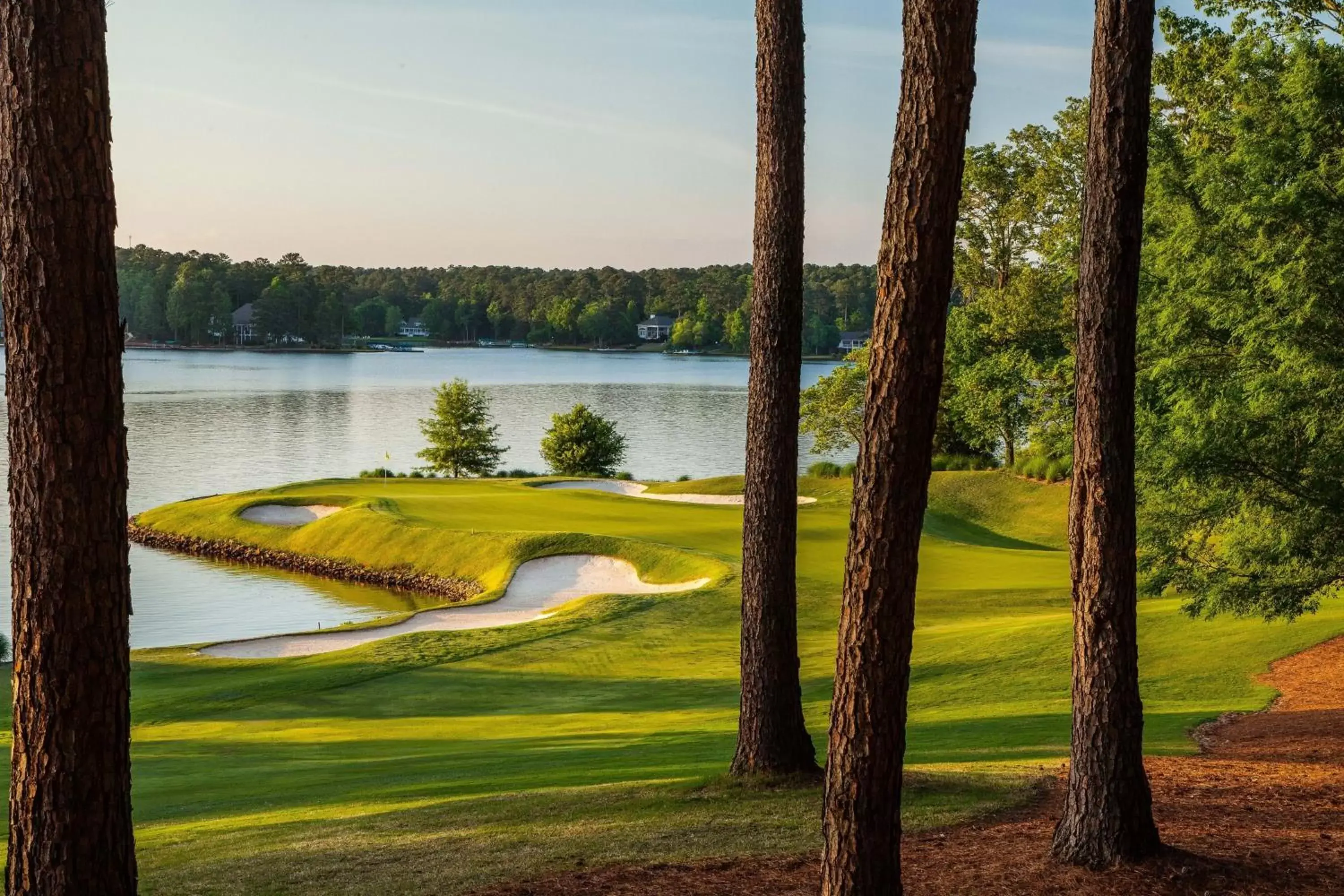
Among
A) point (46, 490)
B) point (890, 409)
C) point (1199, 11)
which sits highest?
point (1199, 11)

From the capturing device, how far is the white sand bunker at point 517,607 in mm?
22953

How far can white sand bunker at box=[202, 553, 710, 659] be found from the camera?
2295cm

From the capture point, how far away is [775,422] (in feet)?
31.3

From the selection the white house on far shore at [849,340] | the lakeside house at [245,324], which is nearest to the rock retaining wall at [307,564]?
the white house on far shore at [849,340]

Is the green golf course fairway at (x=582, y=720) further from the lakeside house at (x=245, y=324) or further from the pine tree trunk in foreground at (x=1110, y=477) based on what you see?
the lakeside house at (x=245, y=324)

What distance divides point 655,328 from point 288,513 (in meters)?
154

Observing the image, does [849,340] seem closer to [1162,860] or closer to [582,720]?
[582,720]

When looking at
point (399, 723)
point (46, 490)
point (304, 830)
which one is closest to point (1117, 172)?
point (46, 490)

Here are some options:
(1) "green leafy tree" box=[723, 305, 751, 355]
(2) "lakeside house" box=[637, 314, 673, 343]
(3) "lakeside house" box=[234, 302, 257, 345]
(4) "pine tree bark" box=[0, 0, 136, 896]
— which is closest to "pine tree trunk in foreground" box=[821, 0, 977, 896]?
(4) "pine tree bark" box=[0, 0, 136, 896]

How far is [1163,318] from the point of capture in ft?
48.7

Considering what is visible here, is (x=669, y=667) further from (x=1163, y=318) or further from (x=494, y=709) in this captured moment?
(x=1163, y=318)

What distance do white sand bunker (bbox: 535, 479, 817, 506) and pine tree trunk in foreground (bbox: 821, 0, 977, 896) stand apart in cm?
3425

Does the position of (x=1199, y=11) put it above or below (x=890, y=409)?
above

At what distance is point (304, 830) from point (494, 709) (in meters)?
7.87
